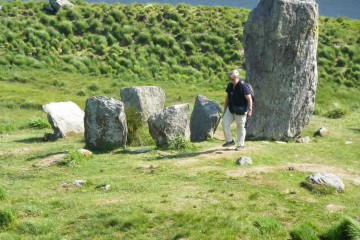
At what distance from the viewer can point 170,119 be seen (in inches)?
850

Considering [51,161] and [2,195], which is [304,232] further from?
[51,161]

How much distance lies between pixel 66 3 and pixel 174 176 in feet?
135

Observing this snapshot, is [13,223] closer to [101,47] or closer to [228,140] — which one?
[228,140]

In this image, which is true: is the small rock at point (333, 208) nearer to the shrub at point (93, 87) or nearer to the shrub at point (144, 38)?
the shrub at point (93, 87)

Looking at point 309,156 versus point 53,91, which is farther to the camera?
point 53,91

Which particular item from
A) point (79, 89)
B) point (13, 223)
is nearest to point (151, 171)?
point (13, 223)

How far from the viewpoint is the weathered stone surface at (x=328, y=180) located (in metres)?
15.6

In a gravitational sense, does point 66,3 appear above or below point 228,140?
above

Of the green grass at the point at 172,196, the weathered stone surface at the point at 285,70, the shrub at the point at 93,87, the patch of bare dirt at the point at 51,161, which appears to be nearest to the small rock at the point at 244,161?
the green grass at the point at 172,196

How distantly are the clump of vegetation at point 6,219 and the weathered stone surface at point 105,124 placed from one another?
7.38m

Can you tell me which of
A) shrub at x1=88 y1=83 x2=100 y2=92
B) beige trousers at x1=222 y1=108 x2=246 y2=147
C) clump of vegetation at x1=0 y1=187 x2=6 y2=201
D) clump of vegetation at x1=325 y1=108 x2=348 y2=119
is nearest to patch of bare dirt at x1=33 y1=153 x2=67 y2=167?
clump of vegetation at x1=0 y1=187 x2=6 y2=201

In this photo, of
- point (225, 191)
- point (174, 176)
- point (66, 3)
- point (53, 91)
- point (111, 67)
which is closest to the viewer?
point (225, 191)

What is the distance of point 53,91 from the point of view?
38.7m

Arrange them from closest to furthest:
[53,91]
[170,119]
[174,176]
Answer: [174,176] < [170,119] < [53,91]
